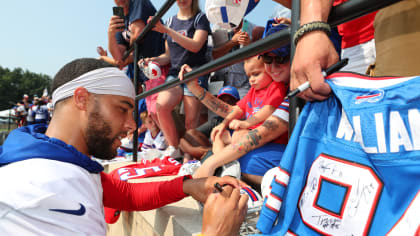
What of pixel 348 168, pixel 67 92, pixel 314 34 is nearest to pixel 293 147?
pixel 348 168

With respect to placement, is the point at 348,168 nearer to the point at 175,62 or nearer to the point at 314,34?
the point at 314,34

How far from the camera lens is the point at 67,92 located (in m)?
1.12

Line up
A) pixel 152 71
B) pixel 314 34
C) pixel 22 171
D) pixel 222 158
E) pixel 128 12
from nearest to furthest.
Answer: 1. pixel 314 34
2. pixel 22 171
3. pixel 222 158
4. pixel 152 71
5. pixel 128 12

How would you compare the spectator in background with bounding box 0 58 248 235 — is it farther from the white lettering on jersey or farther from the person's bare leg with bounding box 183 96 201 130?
the person's bare leg with bounding box 183 96 201 130

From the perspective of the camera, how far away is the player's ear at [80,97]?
1111 mm

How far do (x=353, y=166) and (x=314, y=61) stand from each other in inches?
9.8

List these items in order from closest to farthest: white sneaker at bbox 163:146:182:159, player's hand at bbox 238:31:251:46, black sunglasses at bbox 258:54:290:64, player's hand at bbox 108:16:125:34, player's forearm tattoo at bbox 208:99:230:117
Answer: black sunglasses at bbox 258:54:290:64 → player's forearm tattoo at bbox 208:99:230:117 → player's hand at bbox 238:31:251:46 → white sneaker at bbox 163:146:182:159 → player's hand at bbox 108:16:125:34

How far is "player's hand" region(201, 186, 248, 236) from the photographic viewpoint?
84 centimetres

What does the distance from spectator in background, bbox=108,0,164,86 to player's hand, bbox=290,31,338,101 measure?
2.30 m

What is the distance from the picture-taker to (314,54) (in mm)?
617

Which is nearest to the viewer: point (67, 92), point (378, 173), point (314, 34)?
point (378, 173)

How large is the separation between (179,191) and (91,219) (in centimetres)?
45

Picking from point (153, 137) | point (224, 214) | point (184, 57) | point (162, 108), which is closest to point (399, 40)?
point (224, 214)

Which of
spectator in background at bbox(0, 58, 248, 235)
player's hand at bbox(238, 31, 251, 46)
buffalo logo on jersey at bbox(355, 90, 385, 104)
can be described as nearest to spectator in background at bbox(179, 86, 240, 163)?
player's hand at bbox(238, 31, 251, 46)
